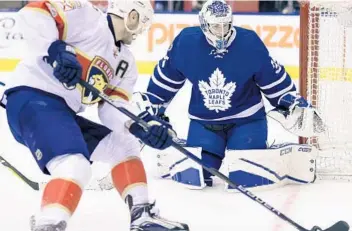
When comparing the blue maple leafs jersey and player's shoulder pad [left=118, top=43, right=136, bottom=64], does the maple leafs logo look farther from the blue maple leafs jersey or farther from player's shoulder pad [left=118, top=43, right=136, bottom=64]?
player's shoulder pad [left=118, top=43, right=136, bottom=64]

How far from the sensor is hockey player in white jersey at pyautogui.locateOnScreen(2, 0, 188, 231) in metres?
2.33

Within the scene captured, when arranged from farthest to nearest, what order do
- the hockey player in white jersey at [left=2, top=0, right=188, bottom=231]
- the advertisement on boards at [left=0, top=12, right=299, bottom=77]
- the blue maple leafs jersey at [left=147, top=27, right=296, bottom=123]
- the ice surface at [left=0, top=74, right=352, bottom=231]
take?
the advertisement on boards at [left=0, top=12, right=299, bottom=77] → the blue maple leafs jersey at [left=147, top=27, right=296, bottom=123] → the ice surface at [left=0, top=74, right=352, bottom=231] → the hockey player in white jersey at [left=2, top=0, right=188, bottom=231]

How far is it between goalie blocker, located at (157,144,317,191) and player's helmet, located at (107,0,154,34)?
0.92 m

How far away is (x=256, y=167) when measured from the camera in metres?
3.36

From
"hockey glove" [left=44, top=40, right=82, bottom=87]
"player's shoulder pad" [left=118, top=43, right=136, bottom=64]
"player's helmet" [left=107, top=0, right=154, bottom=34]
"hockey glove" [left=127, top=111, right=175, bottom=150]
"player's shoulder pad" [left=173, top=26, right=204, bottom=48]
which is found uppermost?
"player's helmet" [left=107, top=0, right=154, bottom=34]

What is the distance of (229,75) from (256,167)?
0.39 metres

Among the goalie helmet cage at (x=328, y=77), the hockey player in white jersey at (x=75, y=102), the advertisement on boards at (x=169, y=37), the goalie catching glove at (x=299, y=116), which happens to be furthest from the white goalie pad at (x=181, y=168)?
the advertisement on boards at (x=169, y=37)

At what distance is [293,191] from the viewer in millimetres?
3369

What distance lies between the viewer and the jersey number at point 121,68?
2684mm

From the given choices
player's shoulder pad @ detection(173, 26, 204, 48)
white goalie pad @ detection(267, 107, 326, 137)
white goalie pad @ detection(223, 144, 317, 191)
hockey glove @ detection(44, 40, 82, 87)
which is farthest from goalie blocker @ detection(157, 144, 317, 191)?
hockey glove @ detection(44, 40, 82, 87)

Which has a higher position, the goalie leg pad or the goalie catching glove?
the goalie catching glove

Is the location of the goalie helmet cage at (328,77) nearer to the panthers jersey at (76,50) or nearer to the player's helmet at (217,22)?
the player's helmet at (217,22)

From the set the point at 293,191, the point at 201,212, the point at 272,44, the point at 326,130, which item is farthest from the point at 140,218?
the point at 272,44

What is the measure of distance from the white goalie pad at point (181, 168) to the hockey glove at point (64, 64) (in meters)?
1.09
